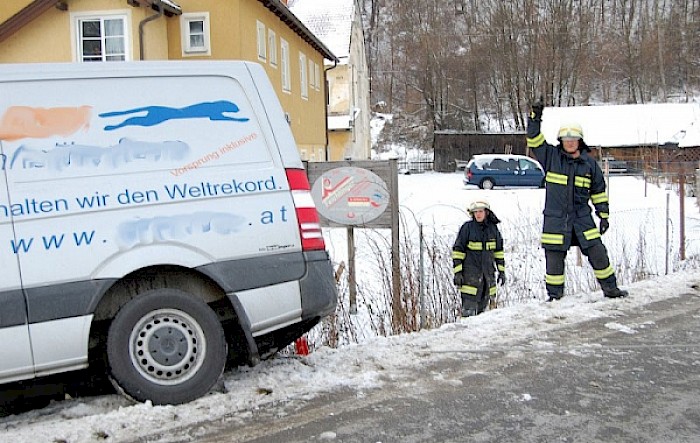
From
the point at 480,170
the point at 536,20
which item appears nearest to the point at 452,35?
the point at 536,20

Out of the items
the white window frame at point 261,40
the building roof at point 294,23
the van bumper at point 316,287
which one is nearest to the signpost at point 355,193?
the van bumper at point 316,287

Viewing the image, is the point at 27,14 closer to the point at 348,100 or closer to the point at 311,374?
the point at 311,374

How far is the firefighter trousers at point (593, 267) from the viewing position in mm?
7051

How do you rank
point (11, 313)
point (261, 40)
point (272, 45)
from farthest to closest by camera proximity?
1. point (272, 45)
2. point (261, 40)
3. point (11, 313)

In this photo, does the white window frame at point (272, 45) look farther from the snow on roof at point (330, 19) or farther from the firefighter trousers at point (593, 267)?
the firefighter trousers at point (593, 267)

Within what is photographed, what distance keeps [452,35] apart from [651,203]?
159ft

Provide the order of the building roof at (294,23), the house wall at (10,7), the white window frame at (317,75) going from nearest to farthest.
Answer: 1. the house wall at (10,7)
2. the building roof at (294,23)
3. the white window frame at (317,75)

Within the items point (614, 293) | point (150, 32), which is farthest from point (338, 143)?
point (614, 293)

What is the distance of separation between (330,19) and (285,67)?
1549cm

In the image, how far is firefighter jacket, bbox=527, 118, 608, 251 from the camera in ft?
23.4

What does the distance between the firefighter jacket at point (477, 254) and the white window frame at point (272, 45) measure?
1588 cm

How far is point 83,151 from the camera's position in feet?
13.8

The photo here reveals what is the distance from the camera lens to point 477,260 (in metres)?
8.56

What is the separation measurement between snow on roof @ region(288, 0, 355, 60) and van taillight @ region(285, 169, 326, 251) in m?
34.2
